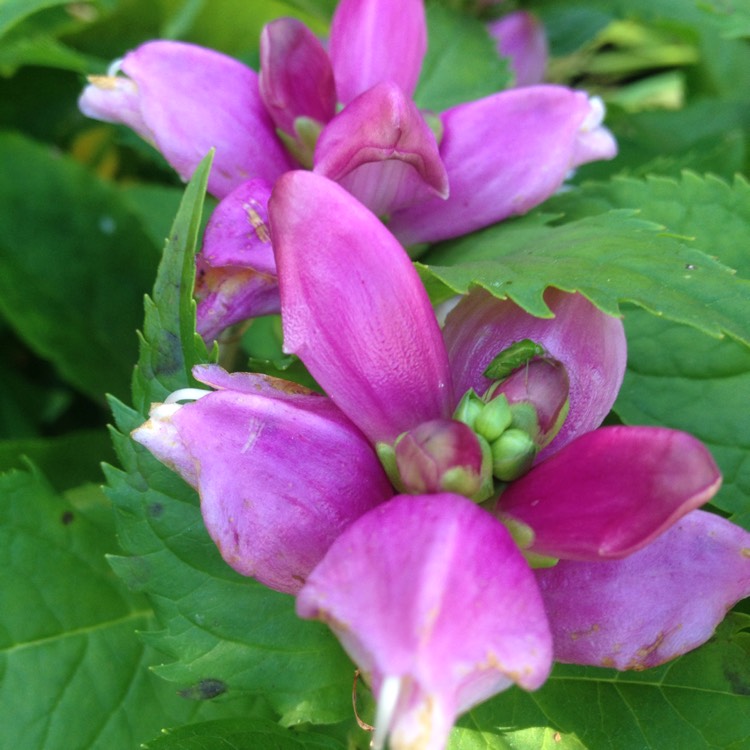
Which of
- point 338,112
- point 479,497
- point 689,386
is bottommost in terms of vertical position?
point 689,386

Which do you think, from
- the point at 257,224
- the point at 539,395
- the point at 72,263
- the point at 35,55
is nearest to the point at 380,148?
the point at 257,224

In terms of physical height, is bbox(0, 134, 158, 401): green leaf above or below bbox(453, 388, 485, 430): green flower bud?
below

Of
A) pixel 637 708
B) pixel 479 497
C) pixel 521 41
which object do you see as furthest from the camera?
pixel 521 41

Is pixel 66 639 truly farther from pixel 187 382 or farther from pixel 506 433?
pixel 506 433

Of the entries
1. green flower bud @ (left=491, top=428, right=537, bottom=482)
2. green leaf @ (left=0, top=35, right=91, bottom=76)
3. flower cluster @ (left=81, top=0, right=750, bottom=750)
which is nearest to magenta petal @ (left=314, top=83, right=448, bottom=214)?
flower cluster @ (left=81, top=0, right=750, bottom=750)

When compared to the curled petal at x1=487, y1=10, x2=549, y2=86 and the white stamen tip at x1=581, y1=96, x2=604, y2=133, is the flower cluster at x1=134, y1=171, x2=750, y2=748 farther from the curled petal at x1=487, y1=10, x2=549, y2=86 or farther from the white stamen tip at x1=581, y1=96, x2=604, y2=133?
the curled petal at x1=487, y1=10, x2=549, y2=86

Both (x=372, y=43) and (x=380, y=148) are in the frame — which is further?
(x=372, y=43)

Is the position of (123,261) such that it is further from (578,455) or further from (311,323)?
(578,455)
